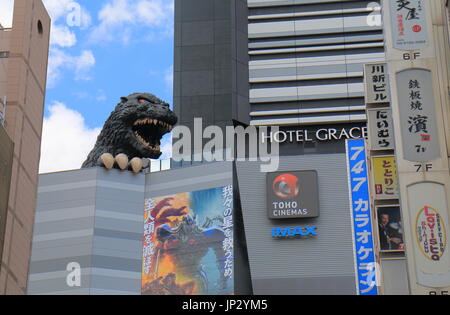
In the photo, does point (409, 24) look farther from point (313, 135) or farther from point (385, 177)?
point (313, 135)

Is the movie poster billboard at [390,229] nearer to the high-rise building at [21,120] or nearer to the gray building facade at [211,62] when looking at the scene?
the high-rise building at [21,120]

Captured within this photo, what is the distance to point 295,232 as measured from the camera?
39312 mm

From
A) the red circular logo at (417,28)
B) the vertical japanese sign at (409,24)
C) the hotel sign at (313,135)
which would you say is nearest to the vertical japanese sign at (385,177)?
the vertical japanese sign at (409,24)

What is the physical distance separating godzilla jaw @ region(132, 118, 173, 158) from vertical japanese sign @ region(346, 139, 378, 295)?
7.55 metres

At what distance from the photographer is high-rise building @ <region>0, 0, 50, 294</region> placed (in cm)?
1891

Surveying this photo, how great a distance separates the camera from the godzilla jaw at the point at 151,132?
30656 mm

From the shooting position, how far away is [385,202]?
2236 cm

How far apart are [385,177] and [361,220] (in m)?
5.22

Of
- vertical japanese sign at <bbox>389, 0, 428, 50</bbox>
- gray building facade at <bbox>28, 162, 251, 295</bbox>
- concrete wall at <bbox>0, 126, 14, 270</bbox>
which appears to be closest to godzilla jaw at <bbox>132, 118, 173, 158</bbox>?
gray building facade at <bbox>28, 162, 251, 295</bbox>

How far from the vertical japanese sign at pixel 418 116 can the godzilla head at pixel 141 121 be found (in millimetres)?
14956

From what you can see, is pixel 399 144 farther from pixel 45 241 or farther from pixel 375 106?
pixel 45 241

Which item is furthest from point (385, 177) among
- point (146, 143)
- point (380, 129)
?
point (146, 143)

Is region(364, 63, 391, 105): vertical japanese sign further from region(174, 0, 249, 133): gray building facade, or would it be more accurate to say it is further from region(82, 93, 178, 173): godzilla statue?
region(174, 0, 249, 133): gray building facade

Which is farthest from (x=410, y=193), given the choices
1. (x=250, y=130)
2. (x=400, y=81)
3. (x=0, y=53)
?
Result: (x=250, y=130)
